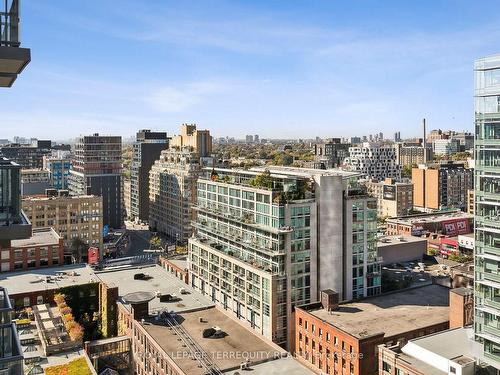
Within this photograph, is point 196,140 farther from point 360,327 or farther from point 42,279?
point 360,327

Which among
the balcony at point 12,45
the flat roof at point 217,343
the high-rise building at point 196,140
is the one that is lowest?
the flat roof at point 217,343

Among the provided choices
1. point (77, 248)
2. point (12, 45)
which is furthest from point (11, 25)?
point (77, 248)

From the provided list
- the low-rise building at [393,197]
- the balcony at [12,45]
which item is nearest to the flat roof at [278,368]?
the balcony at [12,45]

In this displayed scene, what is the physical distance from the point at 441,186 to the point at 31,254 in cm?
14139

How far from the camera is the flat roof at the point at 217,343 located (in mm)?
48844

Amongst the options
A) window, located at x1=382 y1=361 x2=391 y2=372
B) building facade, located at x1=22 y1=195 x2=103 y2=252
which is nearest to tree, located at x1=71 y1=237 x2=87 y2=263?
building facade, located at x1=22 y1=195 x2=103 y2=252

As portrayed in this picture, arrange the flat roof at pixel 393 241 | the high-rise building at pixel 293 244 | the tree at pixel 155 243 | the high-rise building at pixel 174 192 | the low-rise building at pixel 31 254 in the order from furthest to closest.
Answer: the high-rise building at pixel 174 192 < the tree at pixel 155 243 < the flat roof at pixel 393 241 < the low-rise building at pixel 31 254 < the high-rise building at pixel 293 244

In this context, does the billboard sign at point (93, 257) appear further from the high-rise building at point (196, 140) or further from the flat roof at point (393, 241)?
the flat roof at point (393, 241)

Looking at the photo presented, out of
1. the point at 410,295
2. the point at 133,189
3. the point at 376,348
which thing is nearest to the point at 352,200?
the point at 410,295

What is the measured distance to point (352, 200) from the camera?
214 ft

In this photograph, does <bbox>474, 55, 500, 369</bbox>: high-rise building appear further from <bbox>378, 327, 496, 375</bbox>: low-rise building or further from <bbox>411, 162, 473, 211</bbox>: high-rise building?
<bbox>411, 162, 473, 211</bbox>: high-rise building

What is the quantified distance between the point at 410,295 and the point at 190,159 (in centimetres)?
8982

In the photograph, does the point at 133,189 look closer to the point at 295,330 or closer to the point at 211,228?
the point at 211,228

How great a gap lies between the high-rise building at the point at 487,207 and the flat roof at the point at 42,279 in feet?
181
